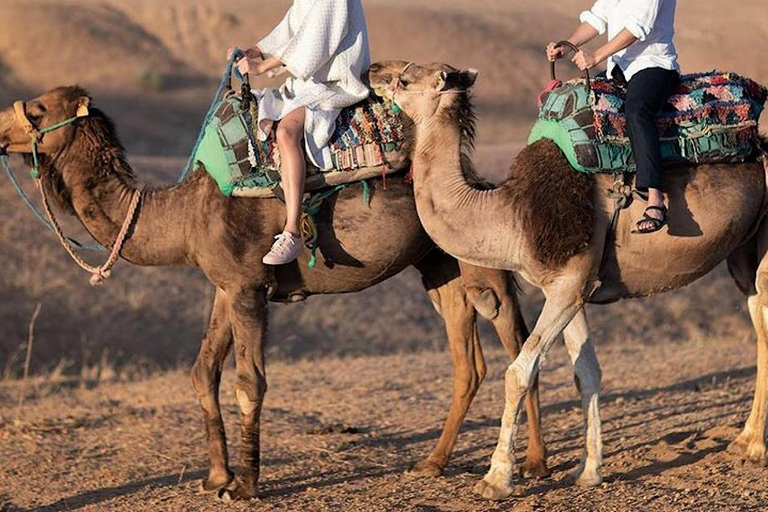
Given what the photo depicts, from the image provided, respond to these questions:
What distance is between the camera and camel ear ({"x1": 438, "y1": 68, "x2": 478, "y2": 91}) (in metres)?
6.85

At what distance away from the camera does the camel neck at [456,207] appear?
6945 mm

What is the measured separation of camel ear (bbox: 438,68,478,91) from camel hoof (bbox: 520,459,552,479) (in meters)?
2.22

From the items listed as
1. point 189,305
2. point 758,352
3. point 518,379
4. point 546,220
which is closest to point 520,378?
point 518,379

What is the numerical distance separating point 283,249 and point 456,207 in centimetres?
93

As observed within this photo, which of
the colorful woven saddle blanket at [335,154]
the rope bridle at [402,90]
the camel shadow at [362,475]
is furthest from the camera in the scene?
the camel shadow at [362,475]

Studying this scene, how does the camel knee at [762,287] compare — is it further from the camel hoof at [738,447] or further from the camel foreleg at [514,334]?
the camel foreleg at [514,334]

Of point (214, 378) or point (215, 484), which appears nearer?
point (215, 484)

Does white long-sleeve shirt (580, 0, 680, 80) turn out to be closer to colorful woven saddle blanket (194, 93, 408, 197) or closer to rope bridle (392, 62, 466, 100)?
rope bridle (392, 62, 466, 100)

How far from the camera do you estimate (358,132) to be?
24.3ft

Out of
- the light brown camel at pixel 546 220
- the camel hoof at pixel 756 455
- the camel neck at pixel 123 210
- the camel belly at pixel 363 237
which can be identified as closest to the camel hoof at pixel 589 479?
the light brown camel at pixel 546 220

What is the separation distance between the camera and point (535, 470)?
7.82 m

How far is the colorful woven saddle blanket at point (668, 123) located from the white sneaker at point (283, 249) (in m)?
1.35

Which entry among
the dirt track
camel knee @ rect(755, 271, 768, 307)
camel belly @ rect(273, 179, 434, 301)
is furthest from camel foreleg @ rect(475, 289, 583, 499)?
camel knee @ rect(755, 271, 768, 307)

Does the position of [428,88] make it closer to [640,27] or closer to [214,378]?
[640,27]
